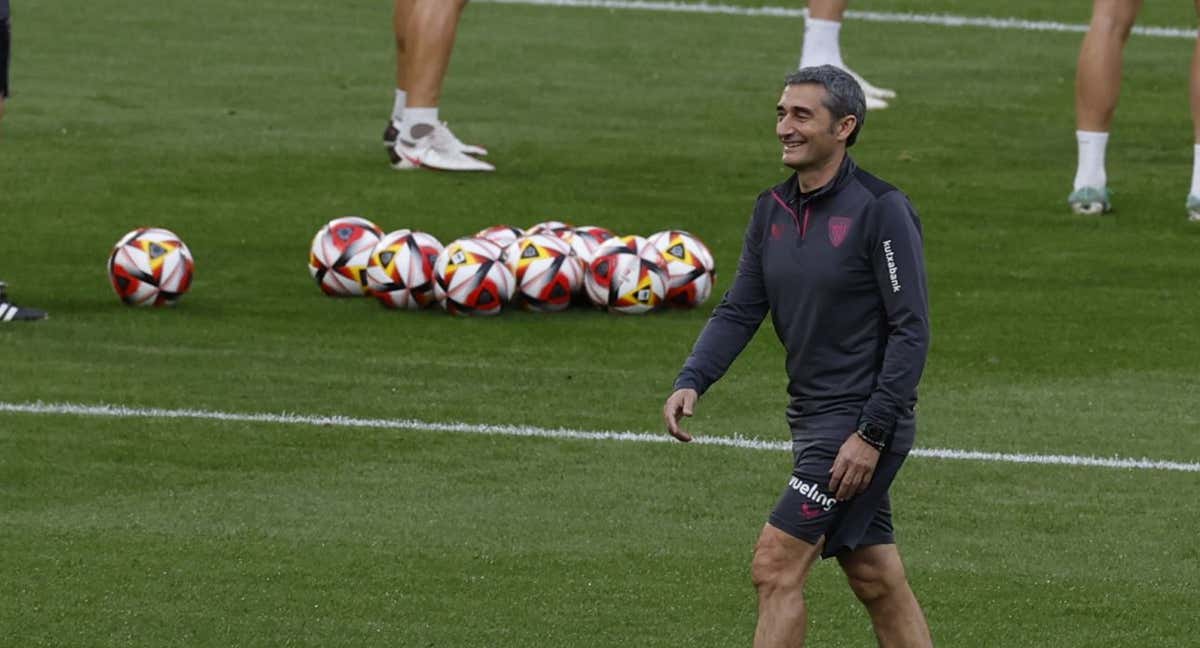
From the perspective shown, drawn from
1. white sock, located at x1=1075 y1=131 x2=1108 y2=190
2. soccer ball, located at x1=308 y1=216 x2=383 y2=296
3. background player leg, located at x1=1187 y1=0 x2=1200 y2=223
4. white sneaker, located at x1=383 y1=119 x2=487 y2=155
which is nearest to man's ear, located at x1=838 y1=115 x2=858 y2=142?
soccer ball, located at x1=308 y1=216 x2=383 y2=296

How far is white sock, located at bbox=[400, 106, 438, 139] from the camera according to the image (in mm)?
15055

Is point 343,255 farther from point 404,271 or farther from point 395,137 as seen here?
point 395,137

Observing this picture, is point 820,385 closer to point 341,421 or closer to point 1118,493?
point 1118,493

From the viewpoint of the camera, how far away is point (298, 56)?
65.4 feet

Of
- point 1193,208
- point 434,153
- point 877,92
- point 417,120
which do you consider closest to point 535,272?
point 417,120

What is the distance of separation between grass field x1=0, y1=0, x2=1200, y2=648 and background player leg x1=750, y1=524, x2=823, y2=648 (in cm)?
99

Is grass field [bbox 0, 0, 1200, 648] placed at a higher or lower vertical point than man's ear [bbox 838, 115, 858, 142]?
lower

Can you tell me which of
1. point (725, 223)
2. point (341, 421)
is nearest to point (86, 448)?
point (341, 421)

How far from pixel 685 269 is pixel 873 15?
1021 centimetres

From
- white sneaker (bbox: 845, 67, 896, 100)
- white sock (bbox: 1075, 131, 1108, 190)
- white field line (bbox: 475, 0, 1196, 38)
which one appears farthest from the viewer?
white field line (bbox: 475, 0, 1196, 38)

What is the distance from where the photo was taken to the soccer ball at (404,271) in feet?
39.9

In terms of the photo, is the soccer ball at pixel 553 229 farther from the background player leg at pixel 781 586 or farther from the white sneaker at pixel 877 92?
the background player leg at pixel 781 586

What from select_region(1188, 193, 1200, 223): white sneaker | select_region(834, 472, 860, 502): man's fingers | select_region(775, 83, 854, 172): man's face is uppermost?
select_region(775, 83, 854, 172): man's face

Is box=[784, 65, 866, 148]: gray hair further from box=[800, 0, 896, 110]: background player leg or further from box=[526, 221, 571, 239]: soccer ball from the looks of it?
box=[800, 0, 896, 110]: background player leg
